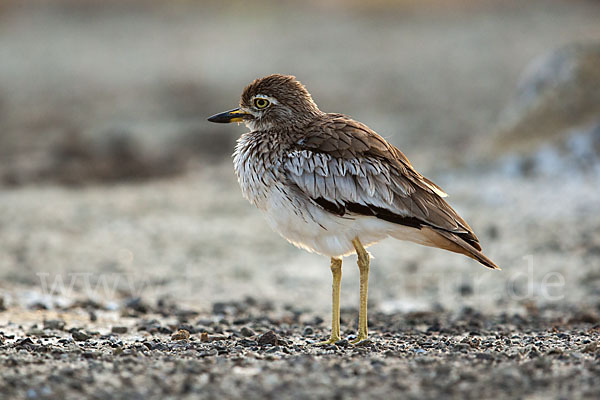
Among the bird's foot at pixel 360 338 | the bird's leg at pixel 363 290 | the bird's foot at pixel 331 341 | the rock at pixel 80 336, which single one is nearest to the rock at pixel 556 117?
the bird's leg at pixel 363 290

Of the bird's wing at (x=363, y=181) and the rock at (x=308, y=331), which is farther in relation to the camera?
the rock at (x=308, y=331)

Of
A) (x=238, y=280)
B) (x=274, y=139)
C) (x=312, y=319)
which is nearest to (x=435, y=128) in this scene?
(x=238, y=280)

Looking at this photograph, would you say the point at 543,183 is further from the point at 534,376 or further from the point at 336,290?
the point at 534,376

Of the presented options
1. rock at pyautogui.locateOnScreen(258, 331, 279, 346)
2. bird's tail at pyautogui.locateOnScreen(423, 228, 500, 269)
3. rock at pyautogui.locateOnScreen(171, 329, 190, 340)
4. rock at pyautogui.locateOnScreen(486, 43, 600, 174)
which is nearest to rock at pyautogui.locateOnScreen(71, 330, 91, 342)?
rock at pyautogui.locateOnScreen(171, 329, 190, 340)

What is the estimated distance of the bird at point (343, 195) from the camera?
519 cm

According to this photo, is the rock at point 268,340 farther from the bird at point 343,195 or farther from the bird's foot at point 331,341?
the bird at point 343,195

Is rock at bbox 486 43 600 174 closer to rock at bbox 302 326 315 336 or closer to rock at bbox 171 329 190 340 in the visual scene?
rock at bbox 302 326 315 336

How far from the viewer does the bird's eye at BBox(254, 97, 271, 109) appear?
5.91m

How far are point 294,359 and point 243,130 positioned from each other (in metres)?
12.1

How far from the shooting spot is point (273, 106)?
5.88 m

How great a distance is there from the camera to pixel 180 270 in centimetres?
881

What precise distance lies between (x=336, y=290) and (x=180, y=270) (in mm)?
3647

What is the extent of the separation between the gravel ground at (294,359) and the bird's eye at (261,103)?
1.86 metres

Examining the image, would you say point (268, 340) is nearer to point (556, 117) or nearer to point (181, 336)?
point (181, 336)
